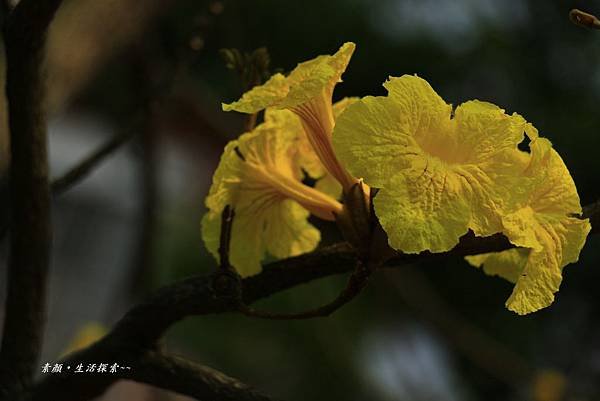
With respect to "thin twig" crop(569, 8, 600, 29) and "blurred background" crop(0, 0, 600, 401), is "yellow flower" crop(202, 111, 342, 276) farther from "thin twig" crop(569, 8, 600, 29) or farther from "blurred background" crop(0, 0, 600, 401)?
"blurred background" crop(0, 0, 600, 401)

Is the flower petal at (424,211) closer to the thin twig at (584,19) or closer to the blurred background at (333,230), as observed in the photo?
the thin twig at (584,19)

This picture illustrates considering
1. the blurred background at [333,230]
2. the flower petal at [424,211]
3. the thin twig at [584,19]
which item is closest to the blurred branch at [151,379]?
the flower petal at [424,211]

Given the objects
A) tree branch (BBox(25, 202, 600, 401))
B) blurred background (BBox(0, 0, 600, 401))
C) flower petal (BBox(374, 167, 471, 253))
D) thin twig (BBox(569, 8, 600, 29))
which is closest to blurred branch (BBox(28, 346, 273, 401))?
tree branch (BBox(25, 202, 600, 401))

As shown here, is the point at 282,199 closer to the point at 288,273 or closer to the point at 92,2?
the point at 288,273

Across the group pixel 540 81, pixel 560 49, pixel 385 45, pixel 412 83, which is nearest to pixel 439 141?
pixel 412 83

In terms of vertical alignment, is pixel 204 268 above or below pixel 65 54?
below

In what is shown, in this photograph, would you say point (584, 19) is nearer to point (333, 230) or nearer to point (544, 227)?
point (544, 227)
